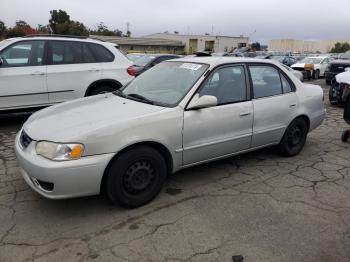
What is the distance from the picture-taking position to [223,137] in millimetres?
4219

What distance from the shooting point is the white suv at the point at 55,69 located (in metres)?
6.41

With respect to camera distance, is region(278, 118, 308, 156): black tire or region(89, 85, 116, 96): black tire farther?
region(89, 85, 116, 96): black tire

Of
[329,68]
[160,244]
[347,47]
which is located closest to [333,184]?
[160,244]

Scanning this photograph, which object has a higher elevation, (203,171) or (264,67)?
(264,67)

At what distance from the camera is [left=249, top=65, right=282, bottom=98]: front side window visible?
4.64m

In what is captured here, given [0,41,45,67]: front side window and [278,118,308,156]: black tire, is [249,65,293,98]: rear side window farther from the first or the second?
[0,41,45,67]: front side window

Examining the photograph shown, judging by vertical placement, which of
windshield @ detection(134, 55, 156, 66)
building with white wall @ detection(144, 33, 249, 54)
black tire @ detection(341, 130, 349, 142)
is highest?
building with white wall @ detection(144, 33, 249, 54)

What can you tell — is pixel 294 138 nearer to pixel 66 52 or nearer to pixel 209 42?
pixel 66 52

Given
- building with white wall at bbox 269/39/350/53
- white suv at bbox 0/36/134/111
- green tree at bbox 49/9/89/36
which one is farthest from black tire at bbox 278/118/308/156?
building with white wall at bbox 269/39/350/53

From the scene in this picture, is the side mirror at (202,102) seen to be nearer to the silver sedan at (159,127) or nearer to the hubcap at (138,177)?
the silver sedan at (159,127)

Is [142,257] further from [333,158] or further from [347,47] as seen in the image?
[347,47]

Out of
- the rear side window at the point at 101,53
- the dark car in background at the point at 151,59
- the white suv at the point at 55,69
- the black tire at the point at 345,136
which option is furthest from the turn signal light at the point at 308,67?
the rear side window at the point at 101,53

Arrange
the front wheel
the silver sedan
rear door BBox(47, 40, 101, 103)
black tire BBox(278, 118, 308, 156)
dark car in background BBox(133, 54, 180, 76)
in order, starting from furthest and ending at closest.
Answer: dark car in background BBox(133, 54, 180, 76) → rear door BBox(47, 40, 101, 103) → the front wheel → black tire BBox(278, 118, 308, 156) → the silver sedan

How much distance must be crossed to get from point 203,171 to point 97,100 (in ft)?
5.47
